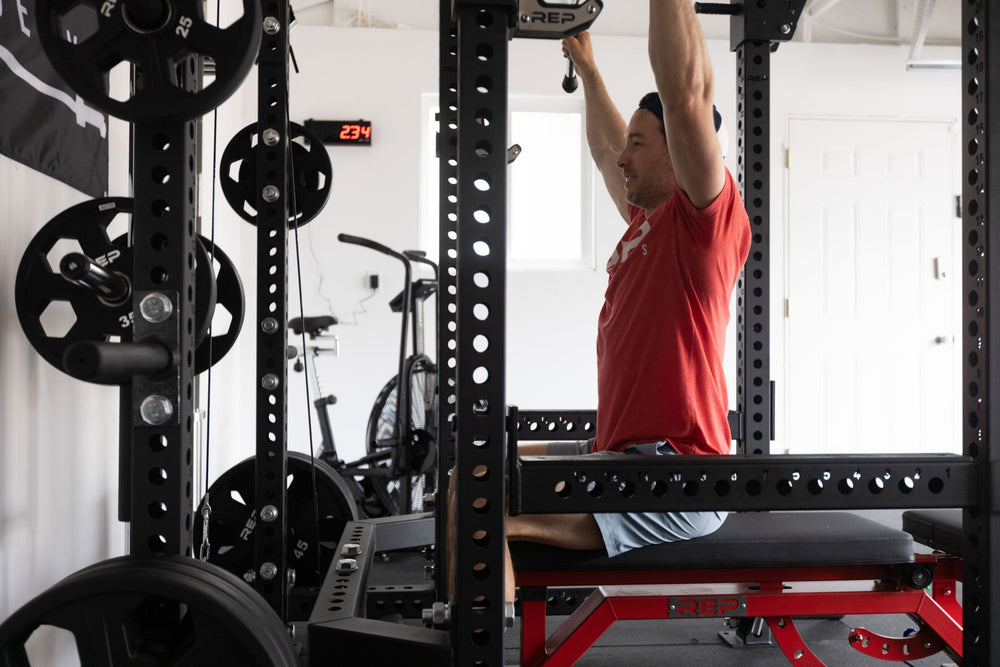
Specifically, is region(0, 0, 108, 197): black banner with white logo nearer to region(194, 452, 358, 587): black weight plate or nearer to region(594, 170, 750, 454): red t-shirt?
region(194, 452, 358, 587): black weight plate

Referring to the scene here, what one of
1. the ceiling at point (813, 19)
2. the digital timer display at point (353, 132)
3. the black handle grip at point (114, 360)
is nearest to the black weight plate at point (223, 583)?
the black handle grip at point (114, 360)

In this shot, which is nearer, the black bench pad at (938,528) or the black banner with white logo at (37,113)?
the black banner with white logo at (37,113)

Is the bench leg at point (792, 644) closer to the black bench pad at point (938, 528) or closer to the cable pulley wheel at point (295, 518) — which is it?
the black bench pad at point (938, 528)

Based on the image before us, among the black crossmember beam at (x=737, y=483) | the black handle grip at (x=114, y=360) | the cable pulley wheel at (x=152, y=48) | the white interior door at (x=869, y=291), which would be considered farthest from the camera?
the white interior door at (x=869, y=291)

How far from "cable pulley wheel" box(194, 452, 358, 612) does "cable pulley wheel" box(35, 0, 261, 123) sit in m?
1.40

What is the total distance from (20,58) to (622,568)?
1.58 metres

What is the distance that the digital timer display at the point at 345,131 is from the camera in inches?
199

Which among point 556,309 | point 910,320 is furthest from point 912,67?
point 556,309

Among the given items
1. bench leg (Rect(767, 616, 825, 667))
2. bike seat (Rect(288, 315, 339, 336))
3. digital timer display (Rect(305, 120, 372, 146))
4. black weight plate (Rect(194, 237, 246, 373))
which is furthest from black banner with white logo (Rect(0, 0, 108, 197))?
digital timer display (Rect(305, 120, 372, 146))

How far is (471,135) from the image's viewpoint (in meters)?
1.17

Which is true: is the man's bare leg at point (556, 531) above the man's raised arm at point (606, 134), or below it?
below

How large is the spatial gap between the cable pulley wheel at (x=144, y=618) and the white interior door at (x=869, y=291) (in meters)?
4.89

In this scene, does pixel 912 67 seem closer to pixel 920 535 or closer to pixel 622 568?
pixel 920 535

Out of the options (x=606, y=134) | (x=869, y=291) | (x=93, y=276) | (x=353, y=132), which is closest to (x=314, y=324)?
(x=353, y=132)
